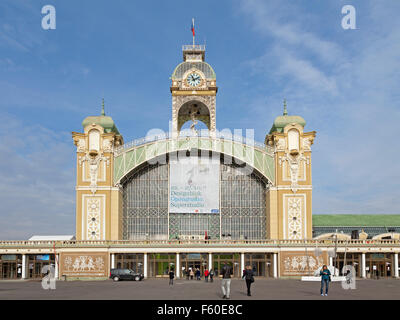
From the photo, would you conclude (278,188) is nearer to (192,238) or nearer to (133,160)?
(192,238)

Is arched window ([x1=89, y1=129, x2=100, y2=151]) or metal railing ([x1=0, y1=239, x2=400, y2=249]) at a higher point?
arched window ([x1=89, y1=129, x2=100, y2=151])

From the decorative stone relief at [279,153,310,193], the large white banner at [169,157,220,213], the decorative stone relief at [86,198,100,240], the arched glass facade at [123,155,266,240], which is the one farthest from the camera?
the large white banner at [169,157,220,213]

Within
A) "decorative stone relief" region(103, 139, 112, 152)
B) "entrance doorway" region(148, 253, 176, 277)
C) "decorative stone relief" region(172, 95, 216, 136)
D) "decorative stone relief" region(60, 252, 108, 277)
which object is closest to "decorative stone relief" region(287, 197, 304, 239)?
"entrance doorway" region(148, 253, 176, 277)

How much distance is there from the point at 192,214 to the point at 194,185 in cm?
411

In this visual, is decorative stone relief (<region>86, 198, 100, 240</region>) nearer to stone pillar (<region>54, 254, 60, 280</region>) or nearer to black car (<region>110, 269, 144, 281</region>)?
stone pillar (<region>54, 254, 60, 280</region>)

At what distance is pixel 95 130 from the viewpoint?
73750mm

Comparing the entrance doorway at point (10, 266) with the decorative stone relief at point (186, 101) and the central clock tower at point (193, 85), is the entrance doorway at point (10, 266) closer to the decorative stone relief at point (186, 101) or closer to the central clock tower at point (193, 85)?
the central clock tower at point (193, 85)

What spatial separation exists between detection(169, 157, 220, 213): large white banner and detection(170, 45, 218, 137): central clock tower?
22.9 feet

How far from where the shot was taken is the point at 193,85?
82812 mm

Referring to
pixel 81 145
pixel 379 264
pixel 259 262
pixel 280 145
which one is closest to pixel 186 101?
pixel 280 145

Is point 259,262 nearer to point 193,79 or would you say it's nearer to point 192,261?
point 192,261

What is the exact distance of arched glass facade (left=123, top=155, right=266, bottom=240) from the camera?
73.9 metres

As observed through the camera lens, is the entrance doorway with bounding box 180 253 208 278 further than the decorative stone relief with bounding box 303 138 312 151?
No

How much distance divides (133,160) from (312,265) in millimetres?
27830
